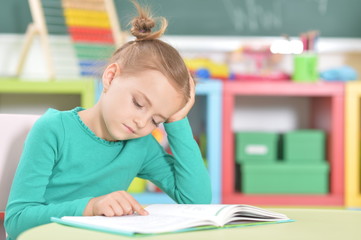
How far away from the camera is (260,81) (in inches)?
113

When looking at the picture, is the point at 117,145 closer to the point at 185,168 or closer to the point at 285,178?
the point at 185,168

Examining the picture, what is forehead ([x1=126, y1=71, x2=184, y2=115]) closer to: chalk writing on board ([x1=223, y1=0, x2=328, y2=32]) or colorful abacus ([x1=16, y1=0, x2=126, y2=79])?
colorful abacus ([x1=16, y1=0, x2=126, y2=79])

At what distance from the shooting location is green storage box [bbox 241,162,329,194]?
2.83 meters

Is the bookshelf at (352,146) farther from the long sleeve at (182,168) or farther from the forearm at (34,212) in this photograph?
the forearm at (34,212)

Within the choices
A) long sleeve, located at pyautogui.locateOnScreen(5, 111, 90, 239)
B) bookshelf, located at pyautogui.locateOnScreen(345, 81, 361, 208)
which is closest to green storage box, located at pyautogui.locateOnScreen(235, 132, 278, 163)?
bookshelf, located at pyautogui.locateOnScreen(345, 81, 361, 208)

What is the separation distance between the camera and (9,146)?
4.00 ft

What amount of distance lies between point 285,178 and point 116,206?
199 centimetres

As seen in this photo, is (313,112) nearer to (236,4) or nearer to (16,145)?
(236,4)

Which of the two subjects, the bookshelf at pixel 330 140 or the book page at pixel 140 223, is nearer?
the book page at pixel 140 223

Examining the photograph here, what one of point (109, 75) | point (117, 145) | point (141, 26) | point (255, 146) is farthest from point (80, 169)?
point (255, 146)

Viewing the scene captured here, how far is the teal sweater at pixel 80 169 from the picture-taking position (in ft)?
3.54

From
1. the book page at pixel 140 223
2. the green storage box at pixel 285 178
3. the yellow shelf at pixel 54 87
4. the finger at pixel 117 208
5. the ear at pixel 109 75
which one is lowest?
the green storage box at pixel 285 178

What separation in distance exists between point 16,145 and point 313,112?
2.30m


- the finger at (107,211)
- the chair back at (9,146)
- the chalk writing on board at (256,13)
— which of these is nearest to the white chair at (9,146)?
the chair back at (9,146)
